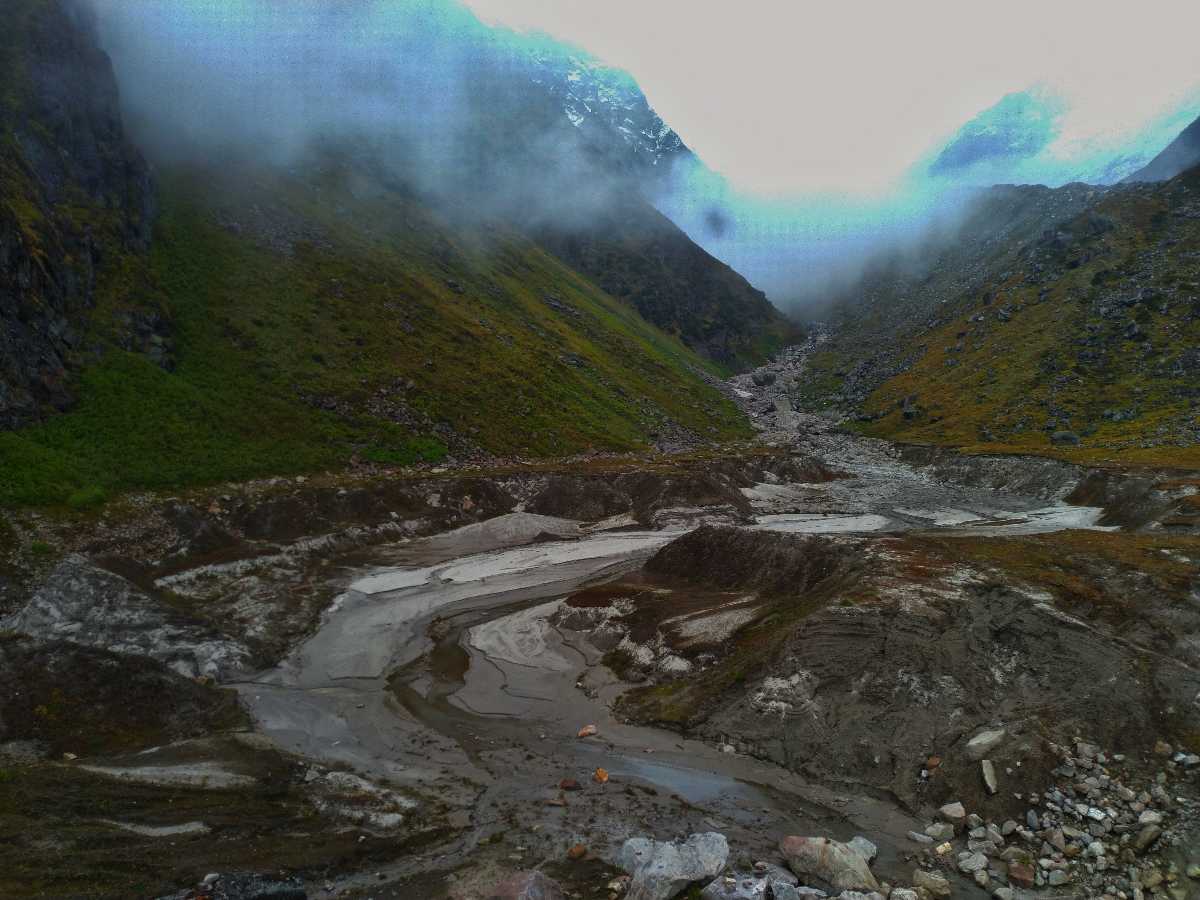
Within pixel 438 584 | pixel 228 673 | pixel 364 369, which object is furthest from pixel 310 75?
pixel 228 673

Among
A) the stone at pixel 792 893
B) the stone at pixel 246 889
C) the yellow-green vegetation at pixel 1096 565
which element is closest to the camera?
the stone at pixel 246 889

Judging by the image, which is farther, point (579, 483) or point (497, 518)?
point (579, 483)

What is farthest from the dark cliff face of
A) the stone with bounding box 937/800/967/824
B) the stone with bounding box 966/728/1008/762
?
the stone with bounding box 966/728/1008/762

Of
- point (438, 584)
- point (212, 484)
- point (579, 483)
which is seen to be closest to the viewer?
point (438, 584)

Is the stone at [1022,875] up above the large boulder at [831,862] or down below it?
below

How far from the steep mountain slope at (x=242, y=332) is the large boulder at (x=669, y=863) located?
54.2 metres

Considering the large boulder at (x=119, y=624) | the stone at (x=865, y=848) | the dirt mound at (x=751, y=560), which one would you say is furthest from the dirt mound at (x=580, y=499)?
the stone at (x=865, y=848)

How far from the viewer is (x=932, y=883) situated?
767 inches

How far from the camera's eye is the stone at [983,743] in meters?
24.6

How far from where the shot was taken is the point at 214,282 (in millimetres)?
100312

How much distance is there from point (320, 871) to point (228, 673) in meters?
22.6

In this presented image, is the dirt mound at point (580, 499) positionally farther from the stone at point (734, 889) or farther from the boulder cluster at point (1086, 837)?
the stone at point (734, 889)

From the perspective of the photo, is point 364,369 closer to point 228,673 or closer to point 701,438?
point 228,673

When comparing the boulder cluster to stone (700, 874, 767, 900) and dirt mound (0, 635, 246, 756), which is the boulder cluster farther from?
dirt mound (0, 635, 246, 756)
